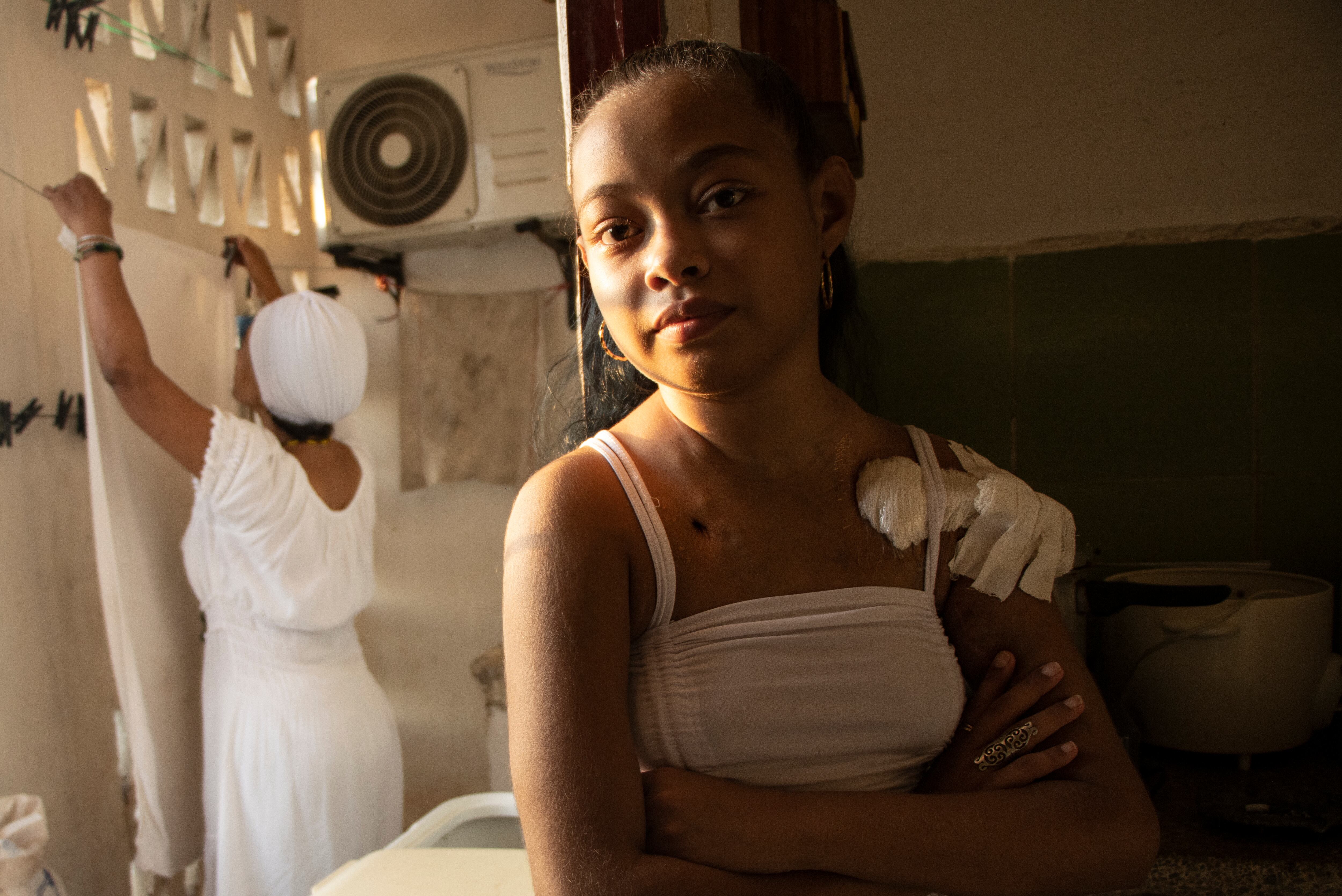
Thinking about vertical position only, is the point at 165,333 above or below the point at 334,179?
below

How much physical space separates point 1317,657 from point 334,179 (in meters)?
2.38

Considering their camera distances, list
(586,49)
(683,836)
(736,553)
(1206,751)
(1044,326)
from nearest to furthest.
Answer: (683,836) → (736,553) → (586,49) → (1206,751) → (1044,326)

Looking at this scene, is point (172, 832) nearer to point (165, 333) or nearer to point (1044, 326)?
point (165, 333)

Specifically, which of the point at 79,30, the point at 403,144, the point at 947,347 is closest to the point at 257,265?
the point at 403,144

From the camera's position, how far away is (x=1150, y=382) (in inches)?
→ 65.6

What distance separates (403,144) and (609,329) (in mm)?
1841

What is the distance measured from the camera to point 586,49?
0.96m

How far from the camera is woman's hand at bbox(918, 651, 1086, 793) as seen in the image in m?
0.74

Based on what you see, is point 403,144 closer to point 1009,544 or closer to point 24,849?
point 24,849

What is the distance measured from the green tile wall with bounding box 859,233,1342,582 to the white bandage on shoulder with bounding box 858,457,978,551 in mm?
928

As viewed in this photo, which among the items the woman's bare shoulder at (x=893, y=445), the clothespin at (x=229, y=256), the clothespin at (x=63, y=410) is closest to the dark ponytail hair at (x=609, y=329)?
the woman's bare shoulder at (x=893, y=445)

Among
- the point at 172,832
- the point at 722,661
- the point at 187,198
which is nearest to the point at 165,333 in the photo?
the point at 187,198

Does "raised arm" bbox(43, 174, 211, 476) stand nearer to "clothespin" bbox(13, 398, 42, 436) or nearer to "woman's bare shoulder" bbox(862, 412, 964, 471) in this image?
"clothespin" bbox(13, 398, 42, 436)

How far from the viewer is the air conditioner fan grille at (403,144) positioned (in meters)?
2.33
